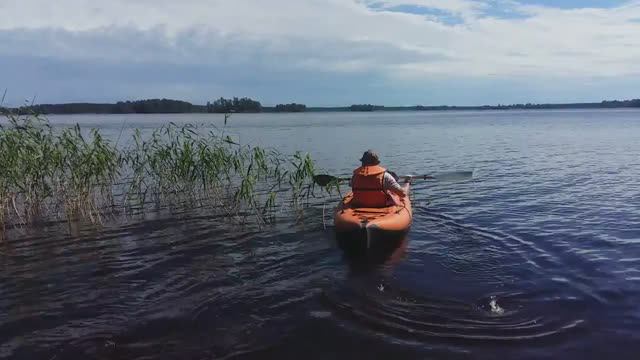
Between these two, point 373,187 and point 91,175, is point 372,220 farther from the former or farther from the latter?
point 91,175

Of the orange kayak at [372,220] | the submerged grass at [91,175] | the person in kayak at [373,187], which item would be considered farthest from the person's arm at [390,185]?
the submerged grass at [91,175]

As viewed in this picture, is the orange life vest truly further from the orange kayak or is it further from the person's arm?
the orange kayak

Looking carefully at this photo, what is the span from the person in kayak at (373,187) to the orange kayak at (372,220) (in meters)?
0.21

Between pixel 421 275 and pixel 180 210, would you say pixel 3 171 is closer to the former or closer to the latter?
pixel 180 210

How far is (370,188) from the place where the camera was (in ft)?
36.0

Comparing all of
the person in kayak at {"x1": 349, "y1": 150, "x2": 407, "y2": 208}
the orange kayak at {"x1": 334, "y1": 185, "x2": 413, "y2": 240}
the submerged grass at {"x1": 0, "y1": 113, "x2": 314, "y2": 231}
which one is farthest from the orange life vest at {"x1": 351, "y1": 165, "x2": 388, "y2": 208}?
the submerged grass at {"x1": 0, "y1": 113, "x2": 314, "y2": 231}

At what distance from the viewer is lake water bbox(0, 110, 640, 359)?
21.0ft

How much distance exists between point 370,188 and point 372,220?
1.27 metres

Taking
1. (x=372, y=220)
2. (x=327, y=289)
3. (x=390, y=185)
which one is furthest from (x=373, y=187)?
(x=327, y=289)

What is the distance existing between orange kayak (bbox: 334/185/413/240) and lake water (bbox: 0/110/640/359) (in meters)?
0.51

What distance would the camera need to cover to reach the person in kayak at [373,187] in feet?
35.8

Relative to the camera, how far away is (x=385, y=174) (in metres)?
11.0

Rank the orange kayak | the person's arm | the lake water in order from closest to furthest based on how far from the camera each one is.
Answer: the lake water
the orange kayak
the person's arm

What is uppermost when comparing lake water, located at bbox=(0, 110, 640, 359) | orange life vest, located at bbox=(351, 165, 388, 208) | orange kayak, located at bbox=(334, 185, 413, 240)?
orange life vest, located at bbox=(351, 165, 388, 208)
